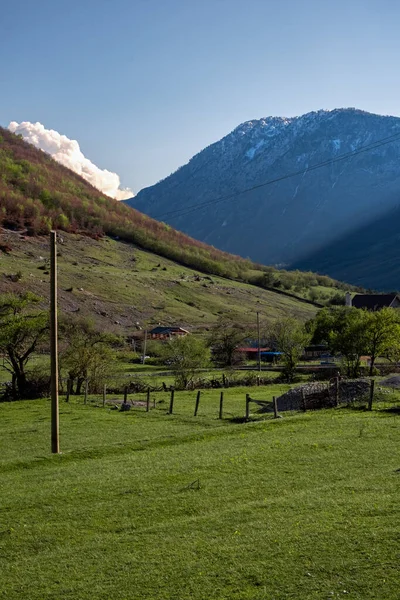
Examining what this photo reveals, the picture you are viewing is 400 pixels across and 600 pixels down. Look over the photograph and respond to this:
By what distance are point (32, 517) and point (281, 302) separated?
556 feet

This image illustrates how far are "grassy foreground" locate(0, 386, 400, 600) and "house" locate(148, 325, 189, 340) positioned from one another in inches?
3561

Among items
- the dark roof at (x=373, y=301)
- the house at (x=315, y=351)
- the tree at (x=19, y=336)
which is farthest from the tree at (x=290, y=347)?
the dark roof at (x=373, y=301)

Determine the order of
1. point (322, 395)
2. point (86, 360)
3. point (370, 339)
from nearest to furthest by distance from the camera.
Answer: point (322, 395) → point (86, 360) → point (370, 339)

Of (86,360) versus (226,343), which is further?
(226,343)

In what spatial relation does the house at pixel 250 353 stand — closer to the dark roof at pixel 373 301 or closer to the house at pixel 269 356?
the house at pixel 269 356

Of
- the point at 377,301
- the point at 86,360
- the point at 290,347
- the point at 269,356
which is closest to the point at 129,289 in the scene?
the point at 269,356

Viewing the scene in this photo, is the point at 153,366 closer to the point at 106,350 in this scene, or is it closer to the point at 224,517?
the point at 106,350

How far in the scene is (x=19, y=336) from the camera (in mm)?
54000

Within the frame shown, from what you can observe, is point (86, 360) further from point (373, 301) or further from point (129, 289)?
point (373, 301)

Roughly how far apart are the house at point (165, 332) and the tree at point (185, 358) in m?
45.0

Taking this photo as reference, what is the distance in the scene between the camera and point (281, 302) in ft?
601

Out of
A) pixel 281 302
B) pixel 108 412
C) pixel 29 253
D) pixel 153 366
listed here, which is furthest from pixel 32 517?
pixel 281 302

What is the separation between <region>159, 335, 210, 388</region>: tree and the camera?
65.2 m

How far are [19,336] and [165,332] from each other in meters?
68.2
